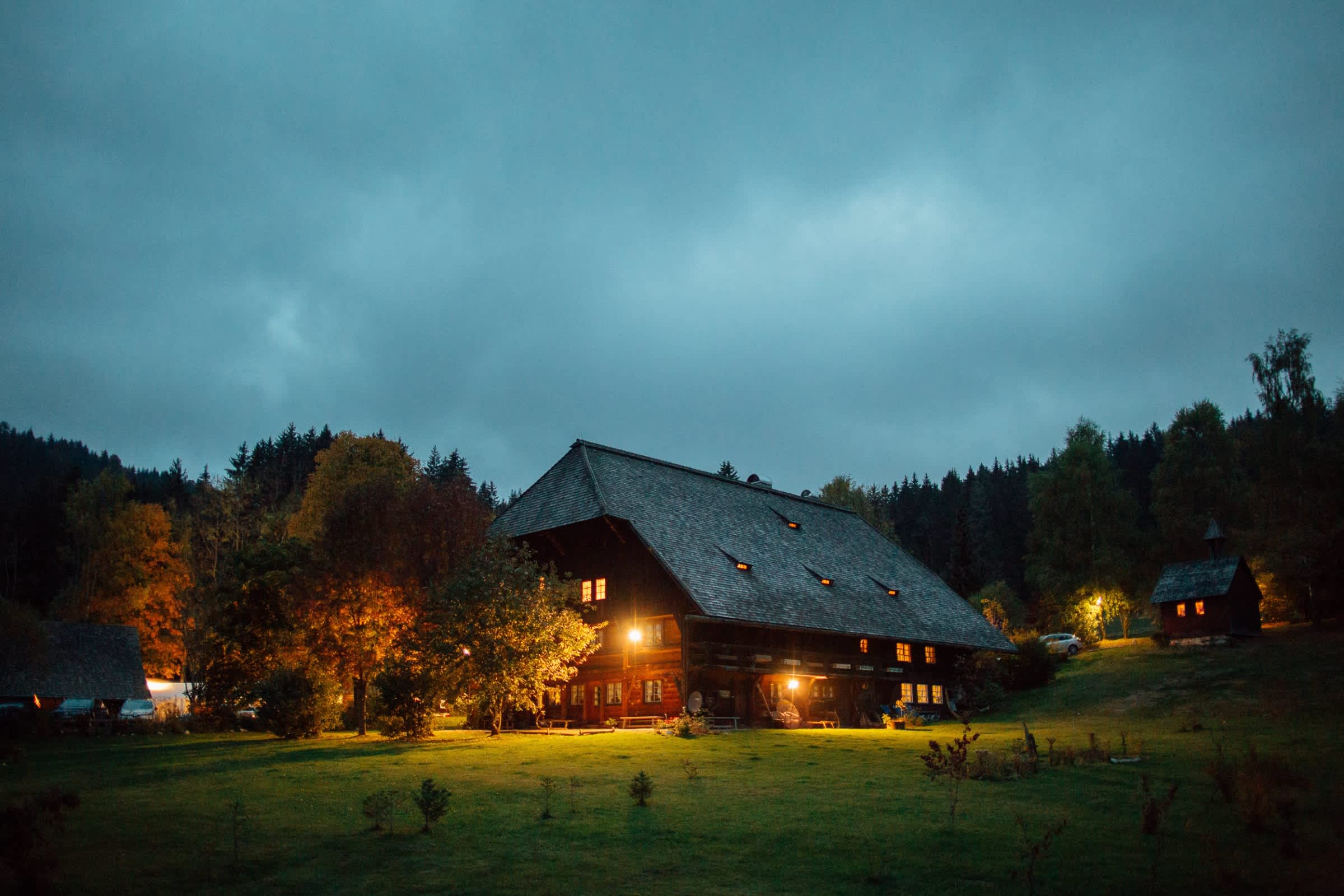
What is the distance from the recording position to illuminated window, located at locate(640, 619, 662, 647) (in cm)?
3753

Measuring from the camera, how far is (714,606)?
36.0 m

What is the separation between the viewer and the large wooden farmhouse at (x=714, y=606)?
37.2 meters

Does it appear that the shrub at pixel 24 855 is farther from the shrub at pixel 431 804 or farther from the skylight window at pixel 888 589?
the skylight window at pixel 888 589

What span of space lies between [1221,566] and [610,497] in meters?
41.4

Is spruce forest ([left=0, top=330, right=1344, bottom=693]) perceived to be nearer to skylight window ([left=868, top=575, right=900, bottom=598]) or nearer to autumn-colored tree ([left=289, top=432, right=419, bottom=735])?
autumn-colored tree ([left=289, top=432, right=419, bottom=735])

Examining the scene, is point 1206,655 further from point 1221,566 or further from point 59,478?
point 59,478

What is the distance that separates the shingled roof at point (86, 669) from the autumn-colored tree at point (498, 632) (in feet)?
93.6

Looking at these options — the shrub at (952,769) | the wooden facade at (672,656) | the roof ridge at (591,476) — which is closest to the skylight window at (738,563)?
the wooden facade at (672,656)

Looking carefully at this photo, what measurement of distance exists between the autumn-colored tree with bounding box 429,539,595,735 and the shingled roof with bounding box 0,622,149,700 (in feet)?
93.6

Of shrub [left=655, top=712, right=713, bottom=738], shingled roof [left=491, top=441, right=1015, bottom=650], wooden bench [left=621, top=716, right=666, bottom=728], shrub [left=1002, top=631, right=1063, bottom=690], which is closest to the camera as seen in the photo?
shrub [left=655, top=712, right=713, bottom=738]

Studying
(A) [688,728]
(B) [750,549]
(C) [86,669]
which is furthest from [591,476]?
(C) [86,669]

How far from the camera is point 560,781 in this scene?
20516mm

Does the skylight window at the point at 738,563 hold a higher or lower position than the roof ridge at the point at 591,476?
lower

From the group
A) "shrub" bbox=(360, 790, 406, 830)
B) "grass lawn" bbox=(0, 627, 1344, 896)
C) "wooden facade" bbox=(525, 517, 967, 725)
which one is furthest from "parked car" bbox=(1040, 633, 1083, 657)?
"shrub" bbox=(360, 790, 406, 830)
